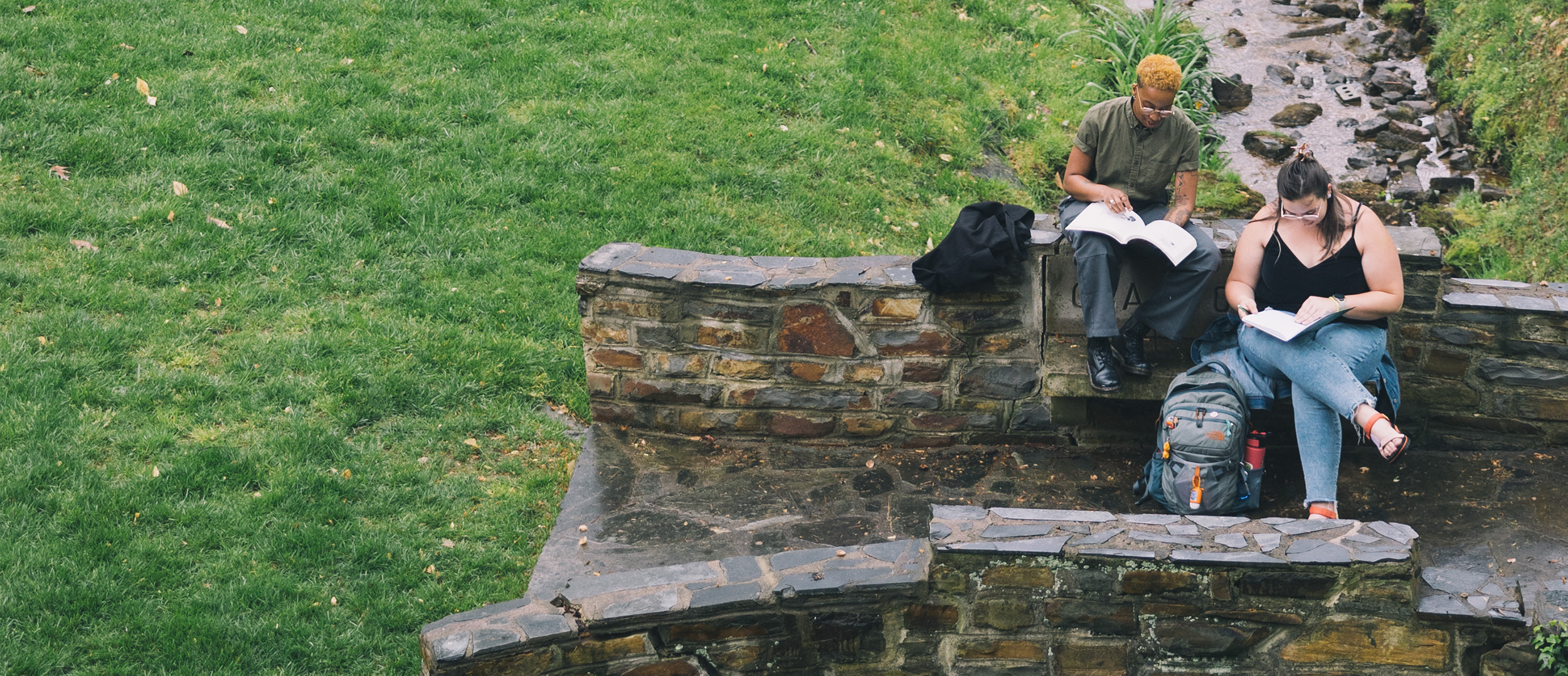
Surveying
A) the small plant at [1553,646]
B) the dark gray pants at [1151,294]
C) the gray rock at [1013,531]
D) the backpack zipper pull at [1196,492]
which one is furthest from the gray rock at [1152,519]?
the dark gray pants at [1151,294]

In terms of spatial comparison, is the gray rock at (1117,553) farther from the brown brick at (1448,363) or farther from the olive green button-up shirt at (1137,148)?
the brown brick at (1448,363)

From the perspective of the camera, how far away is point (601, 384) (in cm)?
553

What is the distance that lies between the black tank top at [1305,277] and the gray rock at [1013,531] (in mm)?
1669

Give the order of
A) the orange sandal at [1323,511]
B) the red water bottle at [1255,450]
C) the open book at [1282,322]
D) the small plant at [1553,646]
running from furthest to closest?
the red water bottle at [1255,450] → the open book at [1282,322] → the orange sandal at [1323,511] → the small plant at [1553,646]

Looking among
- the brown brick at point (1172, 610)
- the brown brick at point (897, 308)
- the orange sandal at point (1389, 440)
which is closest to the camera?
the brown brick at point (1172, 610)

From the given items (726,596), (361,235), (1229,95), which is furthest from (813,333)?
(1229,95)

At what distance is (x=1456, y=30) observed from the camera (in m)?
12.4

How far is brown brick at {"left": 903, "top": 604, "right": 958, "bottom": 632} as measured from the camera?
12.6ft

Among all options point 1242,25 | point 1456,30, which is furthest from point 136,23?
point 1456,30

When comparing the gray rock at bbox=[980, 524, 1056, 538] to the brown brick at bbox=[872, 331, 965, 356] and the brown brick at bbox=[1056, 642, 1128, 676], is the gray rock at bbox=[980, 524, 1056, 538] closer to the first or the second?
the brown brick at bbox=[1056, 642, 1128, 676]

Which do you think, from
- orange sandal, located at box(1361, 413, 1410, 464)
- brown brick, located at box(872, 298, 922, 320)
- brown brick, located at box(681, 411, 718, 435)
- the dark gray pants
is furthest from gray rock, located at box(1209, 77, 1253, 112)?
brown brick, located at box(681, 411, 718, 435)

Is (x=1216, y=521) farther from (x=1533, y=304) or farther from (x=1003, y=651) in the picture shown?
(x=1533, y=304)

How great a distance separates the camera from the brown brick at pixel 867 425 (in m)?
5.46

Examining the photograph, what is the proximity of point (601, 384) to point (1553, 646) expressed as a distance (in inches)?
149
